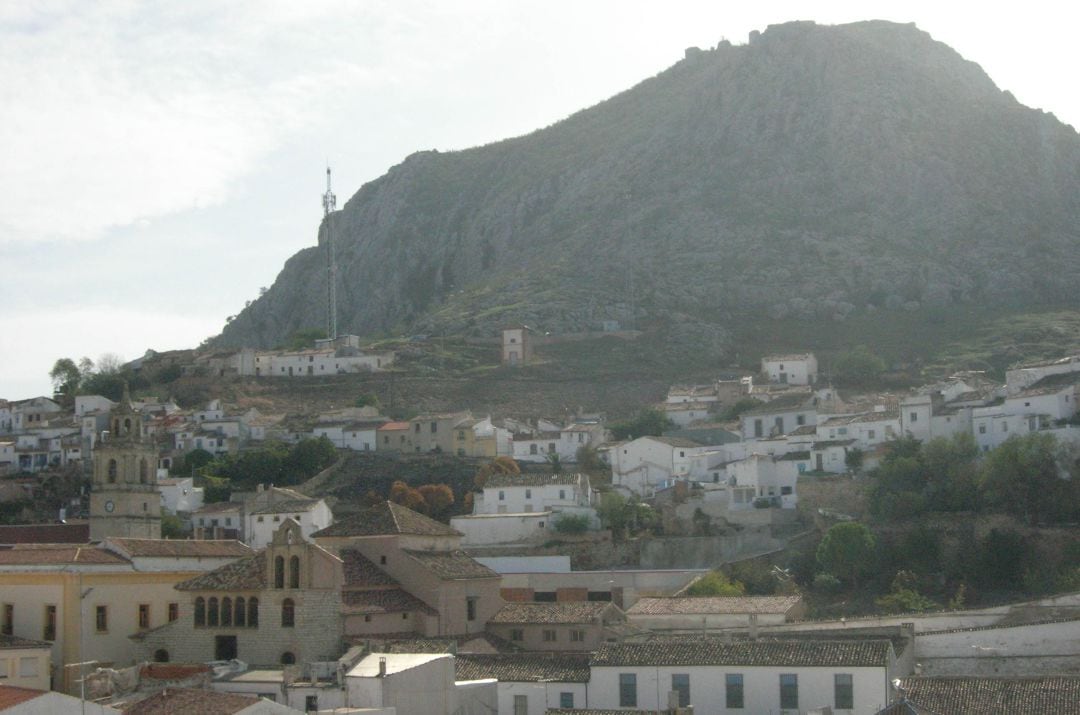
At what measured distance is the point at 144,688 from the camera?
40.6 meters

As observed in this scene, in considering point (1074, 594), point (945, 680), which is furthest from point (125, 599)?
point (1074, 594)

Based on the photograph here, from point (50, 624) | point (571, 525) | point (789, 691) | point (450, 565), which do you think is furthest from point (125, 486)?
point (789, 691)

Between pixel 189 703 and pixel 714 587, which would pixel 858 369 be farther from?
pixel 189 703

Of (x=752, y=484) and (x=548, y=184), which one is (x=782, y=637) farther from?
(x=548, y=184)

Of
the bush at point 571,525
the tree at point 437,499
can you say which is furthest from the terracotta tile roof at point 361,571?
the tree at point 437,499

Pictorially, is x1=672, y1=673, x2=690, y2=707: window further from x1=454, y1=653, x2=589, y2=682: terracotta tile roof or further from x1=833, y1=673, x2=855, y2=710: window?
x1=833, y1=673, x2=855, y2=710: window

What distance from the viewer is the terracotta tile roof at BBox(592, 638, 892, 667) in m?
40.2

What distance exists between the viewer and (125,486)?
205ft

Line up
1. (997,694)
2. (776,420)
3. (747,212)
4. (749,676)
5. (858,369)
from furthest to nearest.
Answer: (747,212) → (858,369) → (776,420) → (749,676) → (997,694)

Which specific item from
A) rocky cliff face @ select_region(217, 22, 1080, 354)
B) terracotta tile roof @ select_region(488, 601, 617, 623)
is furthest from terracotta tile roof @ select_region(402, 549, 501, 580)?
rocky cliff face @ select_region(217, 22, 1080, 354)

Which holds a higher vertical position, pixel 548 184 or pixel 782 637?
pixel 548 184

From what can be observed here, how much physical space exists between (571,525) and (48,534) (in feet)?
74.5

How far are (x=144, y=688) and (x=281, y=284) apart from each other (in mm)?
143289

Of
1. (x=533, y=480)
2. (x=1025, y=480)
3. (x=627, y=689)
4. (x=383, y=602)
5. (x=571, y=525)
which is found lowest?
(x=627, y=689)
